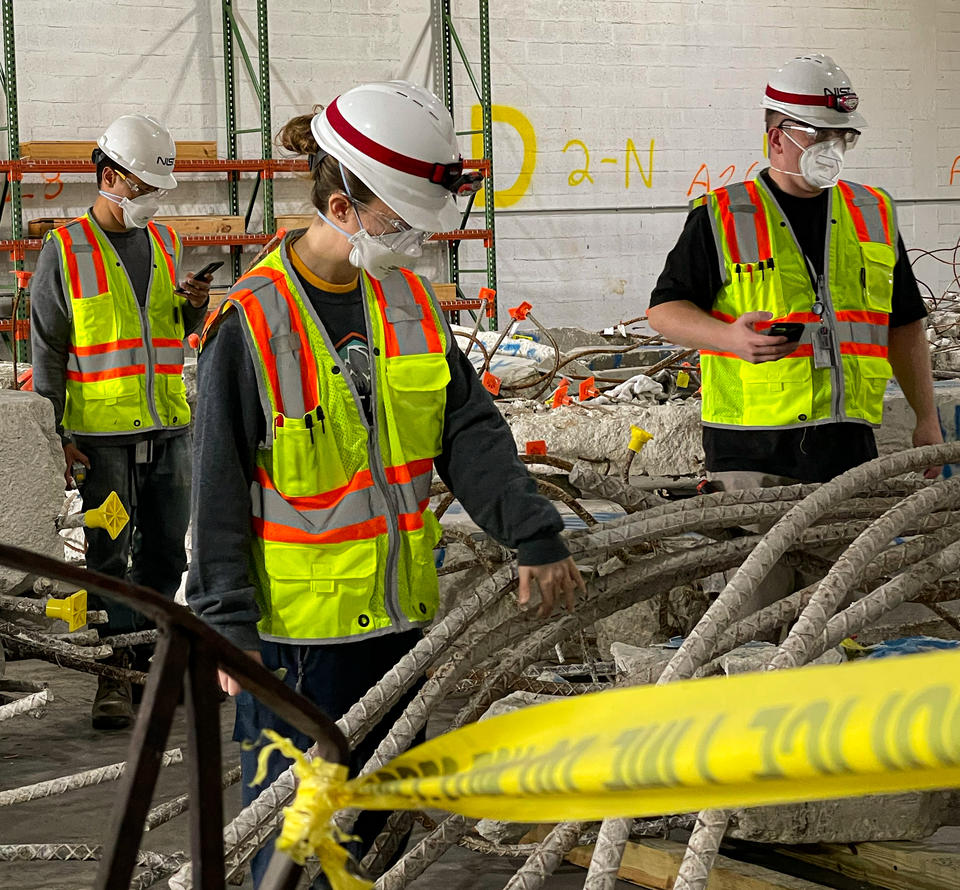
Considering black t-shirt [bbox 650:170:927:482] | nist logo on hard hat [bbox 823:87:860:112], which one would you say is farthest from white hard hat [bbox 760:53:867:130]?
black t-shirt [bbox 650:170:927:482]

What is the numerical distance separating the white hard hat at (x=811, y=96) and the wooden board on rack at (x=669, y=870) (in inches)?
70.5

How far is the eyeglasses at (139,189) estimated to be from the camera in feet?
16.1

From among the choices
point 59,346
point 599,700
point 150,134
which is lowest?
point 59,346

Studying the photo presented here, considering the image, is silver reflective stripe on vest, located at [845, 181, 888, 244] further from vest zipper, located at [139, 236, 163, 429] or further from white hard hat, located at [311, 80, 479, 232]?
vest zipper, located at [139, 236, 163, 429]

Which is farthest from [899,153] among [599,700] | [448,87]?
[599,700]

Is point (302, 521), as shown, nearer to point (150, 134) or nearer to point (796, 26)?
point (150, 134)

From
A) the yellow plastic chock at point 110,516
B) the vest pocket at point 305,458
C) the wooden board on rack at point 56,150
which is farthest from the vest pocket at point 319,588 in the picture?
the wooden board on rack at point 56,150

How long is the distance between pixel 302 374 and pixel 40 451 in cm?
251

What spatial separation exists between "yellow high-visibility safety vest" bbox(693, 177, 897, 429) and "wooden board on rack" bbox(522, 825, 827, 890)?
1050 mm

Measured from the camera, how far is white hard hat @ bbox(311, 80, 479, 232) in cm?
240

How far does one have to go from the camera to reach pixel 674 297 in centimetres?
346

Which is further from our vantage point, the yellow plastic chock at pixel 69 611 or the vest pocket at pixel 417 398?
the yellow plastic chock at pixel 69 611

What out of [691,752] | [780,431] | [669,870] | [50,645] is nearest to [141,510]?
[50,645]

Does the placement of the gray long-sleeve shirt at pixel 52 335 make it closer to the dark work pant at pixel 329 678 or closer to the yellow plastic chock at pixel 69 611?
the yellow plastic chock at pixel 69 611
